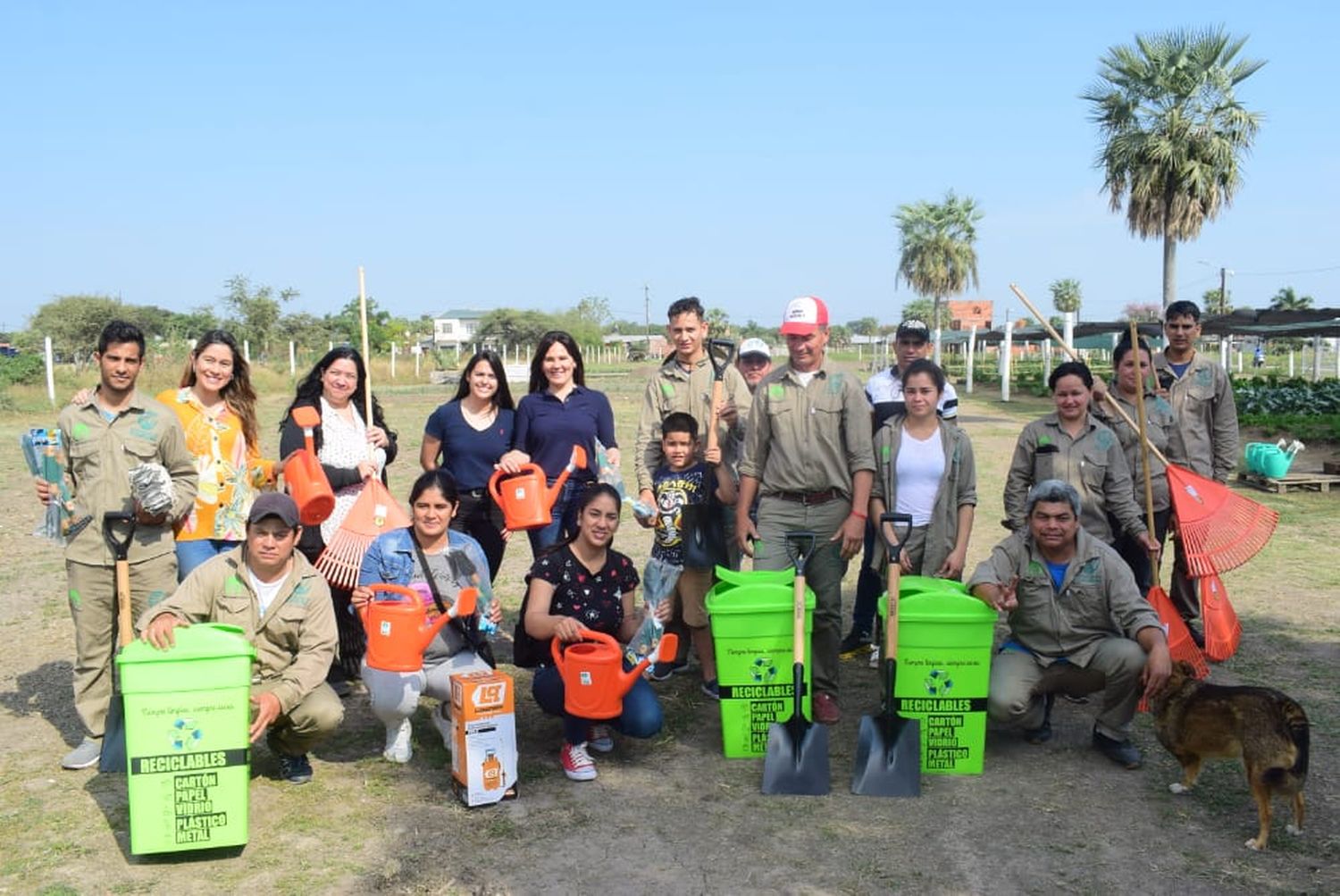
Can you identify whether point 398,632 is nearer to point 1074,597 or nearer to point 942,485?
point 942,485

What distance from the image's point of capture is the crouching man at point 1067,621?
4477 mm

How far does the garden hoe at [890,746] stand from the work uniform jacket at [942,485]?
781 mm

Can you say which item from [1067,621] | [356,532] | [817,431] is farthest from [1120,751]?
[356,532]

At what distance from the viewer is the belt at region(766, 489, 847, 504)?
5.01 metres

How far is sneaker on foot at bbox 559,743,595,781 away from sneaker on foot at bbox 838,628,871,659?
84.3 inches

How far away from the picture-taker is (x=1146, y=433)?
552 cm

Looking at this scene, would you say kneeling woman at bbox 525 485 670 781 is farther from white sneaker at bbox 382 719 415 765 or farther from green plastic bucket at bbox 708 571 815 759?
white sneaker at bbox 382 719 415 765

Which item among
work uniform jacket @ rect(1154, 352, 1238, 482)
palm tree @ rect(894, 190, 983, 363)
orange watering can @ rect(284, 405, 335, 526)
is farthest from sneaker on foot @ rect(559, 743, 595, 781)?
palm tree @ rect(894, 190, 983, 363)

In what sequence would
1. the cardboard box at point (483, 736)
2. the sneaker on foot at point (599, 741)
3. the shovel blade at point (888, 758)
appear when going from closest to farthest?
the cardboard box at point (483, 736) < the shovel blade at point (888, 758) < the sneaker on foot at point (599, 741)

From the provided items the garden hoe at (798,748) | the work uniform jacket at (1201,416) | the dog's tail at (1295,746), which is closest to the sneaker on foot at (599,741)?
the garden hoe at (798,748)

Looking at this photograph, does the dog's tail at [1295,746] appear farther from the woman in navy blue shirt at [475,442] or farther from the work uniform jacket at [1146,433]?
the woman in navy blue shirt at [475,442]

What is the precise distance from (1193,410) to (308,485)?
15.5 ft

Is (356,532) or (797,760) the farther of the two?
(356,532)

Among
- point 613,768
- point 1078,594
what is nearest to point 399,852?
point 613,768
